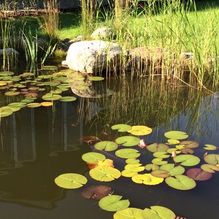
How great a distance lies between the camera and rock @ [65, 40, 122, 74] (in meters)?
4.95

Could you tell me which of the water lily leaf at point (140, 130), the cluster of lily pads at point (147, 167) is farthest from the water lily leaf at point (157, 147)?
the water lily leaf at point (140, 130)

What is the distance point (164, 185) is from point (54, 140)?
1.04 m

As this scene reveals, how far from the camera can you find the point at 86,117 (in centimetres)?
373

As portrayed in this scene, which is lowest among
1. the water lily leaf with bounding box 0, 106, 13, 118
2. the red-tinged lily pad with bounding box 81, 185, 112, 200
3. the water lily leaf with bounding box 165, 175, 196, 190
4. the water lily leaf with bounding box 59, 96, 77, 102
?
the red-tinged lily pad with bounding box 81, 185, 112, 200

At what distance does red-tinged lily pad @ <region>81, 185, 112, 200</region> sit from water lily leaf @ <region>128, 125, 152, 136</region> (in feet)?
2.75

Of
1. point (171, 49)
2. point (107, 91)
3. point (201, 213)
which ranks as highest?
point (171, 49)

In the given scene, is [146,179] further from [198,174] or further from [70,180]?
[70,180]

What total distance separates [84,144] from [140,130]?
47 cm

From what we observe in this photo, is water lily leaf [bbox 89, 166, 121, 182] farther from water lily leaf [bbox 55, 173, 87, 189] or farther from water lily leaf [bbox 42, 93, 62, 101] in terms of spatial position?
water lily leaf [bbox 42, 93, 62, 101]

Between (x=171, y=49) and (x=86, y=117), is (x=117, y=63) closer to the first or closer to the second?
(x=171, y=49)

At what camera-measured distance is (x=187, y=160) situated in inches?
111

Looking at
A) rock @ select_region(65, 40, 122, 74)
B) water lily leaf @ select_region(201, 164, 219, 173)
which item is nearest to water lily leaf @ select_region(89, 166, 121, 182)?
water lily leaf @ select_region(201, 164, 219, 173)

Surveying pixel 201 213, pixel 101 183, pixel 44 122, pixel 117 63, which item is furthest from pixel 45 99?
pixel 201 213

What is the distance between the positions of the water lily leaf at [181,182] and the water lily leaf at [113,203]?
0.32 m
